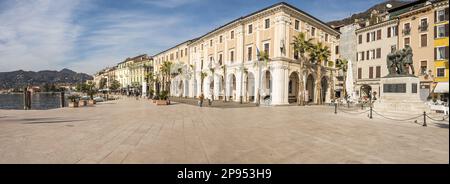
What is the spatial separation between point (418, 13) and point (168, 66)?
45590 millimetres

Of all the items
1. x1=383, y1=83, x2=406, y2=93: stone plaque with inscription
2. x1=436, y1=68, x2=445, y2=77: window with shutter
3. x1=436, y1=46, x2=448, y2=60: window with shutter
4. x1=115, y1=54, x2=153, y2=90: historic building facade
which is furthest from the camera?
x1=115, y1=54, x2=153, y2=90: historic building facade

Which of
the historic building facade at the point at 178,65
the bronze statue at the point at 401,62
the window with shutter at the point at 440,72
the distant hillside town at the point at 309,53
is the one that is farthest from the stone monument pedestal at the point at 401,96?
the historic building facade at the point at 178,65

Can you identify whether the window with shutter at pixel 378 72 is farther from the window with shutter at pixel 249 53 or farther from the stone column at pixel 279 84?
the window with shutter at pixel 249 53

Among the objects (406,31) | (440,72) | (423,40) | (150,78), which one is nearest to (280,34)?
(406,31)

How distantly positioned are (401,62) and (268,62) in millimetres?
16828

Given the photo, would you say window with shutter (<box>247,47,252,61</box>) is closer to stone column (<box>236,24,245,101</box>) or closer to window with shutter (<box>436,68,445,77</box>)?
stone column (<box>236,24,245,101</box>)

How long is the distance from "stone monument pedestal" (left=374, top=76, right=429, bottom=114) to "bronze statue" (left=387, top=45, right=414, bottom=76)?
0.69 m

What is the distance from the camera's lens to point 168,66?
5544 cm

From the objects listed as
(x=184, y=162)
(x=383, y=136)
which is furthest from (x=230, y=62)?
(x=184, y=162)

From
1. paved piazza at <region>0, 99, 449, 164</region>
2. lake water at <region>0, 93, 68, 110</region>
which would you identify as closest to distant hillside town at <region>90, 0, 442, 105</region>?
paved piazza at <region>0, 99, 449, 164</region>

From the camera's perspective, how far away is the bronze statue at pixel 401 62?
17.5 m

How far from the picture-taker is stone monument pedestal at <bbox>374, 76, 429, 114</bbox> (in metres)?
16.3

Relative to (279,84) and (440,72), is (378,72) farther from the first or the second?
(279,84)

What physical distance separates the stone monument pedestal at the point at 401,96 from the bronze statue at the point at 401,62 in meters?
0.69
